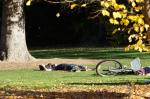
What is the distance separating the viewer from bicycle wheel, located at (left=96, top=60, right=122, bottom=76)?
1918 cm

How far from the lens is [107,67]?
20.9 metres

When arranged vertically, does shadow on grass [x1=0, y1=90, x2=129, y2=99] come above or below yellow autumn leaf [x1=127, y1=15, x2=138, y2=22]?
below

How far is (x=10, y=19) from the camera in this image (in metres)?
26.9

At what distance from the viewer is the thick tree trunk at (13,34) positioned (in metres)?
26.8

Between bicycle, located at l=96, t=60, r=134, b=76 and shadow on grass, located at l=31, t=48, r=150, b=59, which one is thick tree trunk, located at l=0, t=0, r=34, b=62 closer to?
shadow on grass, located at l=31, t=48, r=150, b=59

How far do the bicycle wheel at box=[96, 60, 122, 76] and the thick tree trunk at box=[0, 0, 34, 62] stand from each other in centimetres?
684

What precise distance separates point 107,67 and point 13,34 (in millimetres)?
7327

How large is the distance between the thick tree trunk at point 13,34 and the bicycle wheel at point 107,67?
6836mm

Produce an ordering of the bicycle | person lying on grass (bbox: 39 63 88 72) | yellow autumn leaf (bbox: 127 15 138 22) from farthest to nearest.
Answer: person lying on grass (bbox: 39 63 88 72) → the bicycle → yellow autumn leaf (bbox: 127 15 138 22)

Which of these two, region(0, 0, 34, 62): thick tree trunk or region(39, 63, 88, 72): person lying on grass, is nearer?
region(39, 63, 88, 72): person lying on grass

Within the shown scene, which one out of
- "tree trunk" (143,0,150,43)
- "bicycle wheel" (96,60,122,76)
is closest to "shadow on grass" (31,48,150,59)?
"bicycle wheel" (96,60,122,76)

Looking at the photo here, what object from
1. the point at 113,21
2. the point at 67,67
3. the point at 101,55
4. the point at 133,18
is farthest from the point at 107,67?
the point at 113,21

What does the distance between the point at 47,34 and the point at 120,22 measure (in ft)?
147

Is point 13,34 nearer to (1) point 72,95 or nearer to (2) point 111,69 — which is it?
(2) point 111,69
